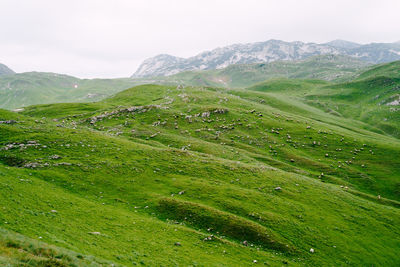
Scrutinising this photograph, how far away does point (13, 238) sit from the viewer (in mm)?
17812

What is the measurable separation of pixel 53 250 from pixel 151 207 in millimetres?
17770

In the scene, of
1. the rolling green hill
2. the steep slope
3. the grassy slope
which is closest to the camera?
the grassy slope

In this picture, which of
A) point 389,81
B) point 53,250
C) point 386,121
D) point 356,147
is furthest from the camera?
A: point 389,81

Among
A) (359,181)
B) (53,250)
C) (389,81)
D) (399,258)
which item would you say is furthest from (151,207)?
(389,81)

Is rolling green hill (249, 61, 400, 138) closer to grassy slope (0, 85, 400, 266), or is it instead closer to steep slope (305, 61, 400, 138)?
steep slope (305, 61, 400, 138)

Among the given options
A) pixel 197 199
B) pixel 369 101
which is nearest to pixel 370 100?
pixel 369 101

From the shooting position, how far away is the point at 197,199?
37.7m

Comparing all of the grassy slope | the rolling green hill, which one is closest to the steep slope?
the rolling green hill

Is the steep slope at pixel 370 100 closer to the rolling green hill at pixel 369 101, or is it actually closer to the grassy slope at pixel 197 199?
the rolling green hill at pixel 369 101

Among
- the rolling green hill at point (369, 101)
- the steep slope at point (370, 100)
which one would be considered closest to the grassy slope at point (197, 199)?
the steep slope at point (370, 100)

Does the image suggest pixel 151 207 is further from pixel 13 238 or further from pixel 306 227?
pixel 306 227

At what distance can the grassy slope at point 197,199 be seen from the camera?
2594cm

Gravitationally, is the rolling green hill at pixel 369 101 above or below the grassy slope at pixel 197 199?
above

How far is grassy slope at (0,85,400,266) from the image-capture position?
85.1 feet
